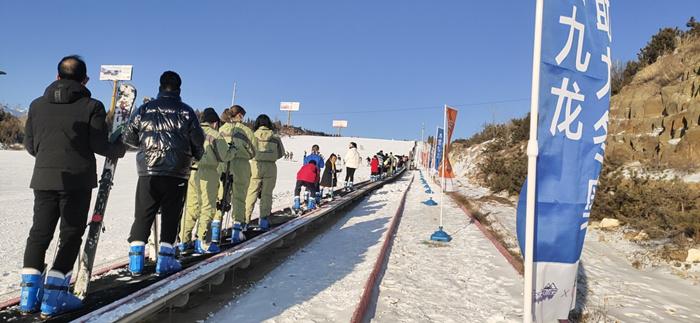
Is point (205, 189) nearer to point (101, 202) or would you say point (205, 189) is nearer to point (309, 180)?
point (101, 202)

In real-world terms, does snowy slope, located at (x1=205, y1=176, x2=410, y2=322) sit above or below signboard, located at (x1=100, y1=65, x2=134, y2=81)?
below

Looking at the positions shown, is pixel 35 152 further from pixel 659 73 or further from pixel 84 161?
pixel 659 73

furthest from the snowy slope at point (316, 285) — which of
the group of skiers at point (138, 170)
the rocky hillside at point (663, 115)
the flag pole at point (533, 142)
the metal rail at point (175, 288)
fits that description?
the rocky hillside at point (663, 115)

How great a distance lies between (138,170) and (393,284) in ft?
10.5

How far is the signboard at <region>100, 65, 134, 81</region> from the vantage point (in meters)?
4.91

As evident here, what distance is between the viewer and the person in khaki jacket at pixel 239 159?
6.05 metres

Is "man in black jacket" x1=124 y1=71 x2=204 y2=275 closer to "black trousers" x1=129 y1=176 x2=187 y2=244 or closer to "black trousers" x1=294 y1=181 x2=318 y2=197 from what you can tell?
"black trousers" x1=129 y1=176 x2=187 y2=244

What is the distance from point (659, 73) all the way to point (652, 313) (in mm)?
16109

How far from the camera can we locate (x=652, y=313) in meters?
4.75

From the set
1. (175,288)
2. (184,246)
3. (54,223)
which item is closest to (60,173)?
(54,223)

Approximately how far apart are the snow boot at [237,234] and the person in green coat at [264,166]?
73cm

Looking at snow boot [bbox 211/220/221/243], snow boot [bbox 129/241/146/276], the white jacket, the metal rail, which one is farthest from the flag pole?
the white jacket

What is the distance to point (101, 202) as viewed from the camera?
367cm

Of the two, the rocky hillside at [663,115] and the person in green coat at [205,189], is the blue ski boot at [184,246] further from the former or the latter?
the rocky hillside at [663,115]
